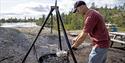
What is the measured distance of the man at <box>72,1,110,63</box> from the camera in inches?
174

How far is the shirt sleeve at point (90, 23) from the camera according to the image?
4.39 meters

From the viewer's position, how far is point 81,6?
4.43 meters

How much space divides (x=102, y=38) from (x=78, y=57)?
3658 millimetres

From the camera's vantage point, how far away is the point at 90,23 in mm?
4391

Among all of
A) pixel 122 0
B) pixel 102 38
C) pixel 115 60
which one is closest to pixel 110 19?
pixel 122 0

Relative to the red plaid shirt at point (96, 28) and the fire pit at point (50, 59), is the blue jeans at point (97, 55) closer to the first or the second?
the red plaid shirt at point (96, 28)

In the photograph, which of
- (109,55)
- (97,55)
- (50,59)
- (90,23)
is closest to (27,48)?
(109,55)

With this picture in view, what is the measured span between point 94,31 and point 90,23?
0.21 meters

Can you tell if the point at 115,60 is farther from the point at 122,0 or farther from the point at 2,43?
the point at 122,0

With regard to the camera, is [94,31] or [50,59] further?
[50,59]

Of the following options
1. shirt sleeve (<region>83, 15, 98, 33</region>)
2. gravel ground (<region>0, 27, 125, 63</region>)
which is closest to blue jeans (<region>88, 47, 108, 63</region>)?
shirt sleeve (<region>83, 15, 98, 33</region>)

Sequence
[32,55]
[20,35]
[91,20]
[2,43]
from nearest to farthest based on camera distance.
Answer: [91,20], [32,55], [2,43], [20,35]

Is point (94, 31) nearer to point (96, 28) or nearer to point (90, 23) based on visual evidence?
point (96, 28)

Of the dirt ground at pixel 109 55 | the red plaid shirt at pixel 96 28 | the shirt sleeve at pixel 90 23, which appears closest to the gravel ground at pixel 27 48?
the dirt ground at pixel 109 55
